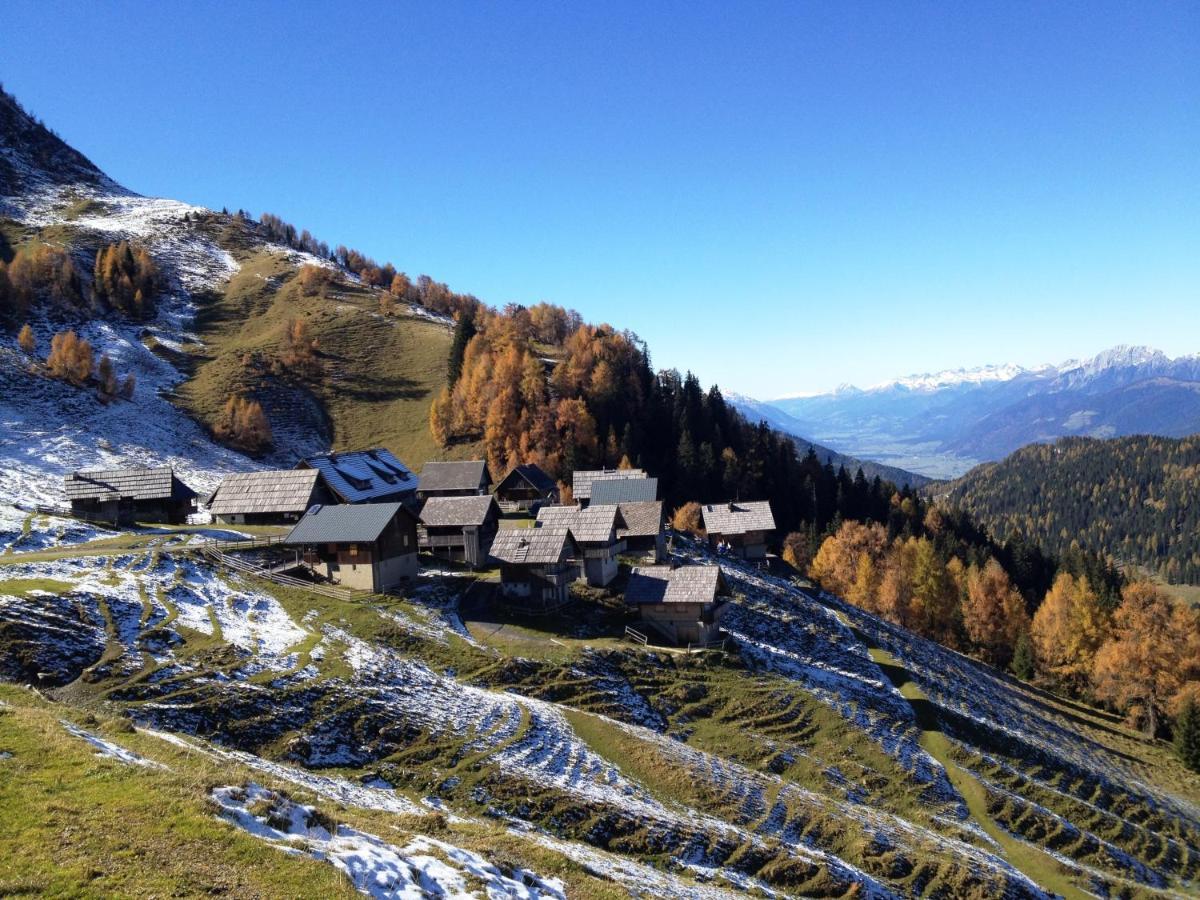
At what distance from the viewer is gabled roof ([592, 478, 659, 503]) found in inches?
3226

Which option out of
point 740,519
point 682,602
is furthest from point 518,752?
point 740,519

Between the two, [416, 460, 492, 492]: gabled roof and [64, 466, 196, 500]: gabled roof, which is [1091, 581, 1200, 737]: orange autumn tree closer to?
[416, 460, 492, 492]: gabled roof

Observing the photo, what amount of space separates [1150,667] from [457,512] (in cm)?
7426

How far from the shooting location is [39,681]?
29.5m

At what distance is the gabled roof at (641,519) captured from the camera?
72.6 m

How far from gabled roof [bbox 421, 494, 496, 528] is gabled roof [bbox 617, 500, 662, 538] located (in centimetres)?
1449

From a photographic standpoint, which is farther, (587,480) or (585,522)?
(587,480)

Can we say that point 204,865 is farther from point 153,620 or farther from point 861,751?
point 861,751

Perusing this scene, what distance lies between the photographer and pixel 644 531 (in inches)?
2859

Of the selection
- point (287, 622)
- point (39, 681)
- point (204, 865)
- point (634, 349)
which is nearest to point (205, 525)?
point (287, 622)

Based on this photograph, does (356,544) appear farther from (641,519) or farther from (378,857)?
(378,857)

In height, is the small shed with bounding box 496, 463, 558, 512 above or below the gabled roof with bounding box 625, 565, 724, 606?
above

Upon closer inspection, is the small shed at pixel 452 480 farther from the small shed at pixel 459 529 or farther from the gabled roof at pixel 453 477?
the small shed at pixel 459 529

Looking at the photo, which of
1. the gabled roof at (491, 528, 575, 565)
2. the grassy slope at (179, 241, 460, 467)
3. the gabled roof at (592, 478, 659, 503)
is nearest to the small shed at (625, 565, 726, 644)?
the gabled roof at (491, 528, 575, 565)
